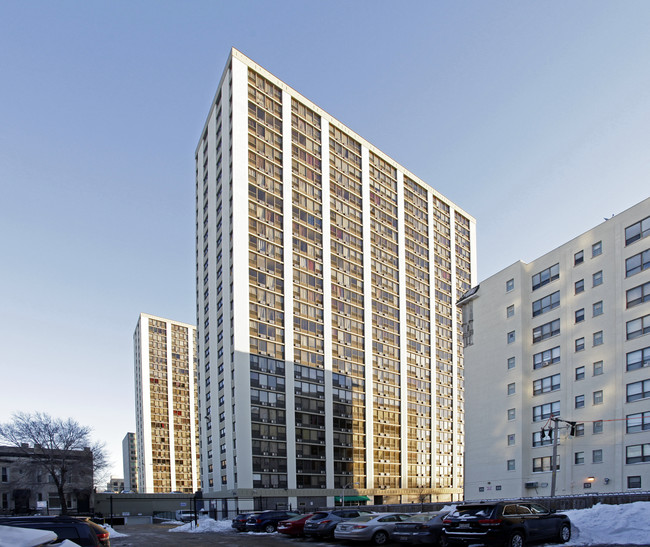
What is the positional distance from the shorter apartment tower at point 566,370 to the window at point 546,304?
0.33 ft

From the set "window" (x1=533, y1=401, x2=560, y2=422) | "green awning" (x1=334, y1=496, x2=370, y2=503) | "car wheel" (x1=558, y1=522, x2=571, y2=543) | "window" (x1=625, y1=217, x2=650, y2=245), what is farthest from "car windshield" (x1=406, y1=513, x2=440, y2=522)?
"green awning" (x1=334, y1=496, x2=370, y2=503)

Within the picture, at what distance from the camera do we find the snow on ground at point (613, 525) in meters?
16.8

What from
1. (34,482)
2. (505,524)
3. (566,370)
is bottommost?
(34,482)

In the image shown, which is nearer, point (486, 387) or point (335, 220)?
point (486, 387)

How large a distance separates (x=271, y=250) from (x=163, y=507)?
55215 mm

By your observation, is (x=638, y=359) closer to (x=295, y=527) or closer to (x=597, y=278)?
(x=597, y=278)

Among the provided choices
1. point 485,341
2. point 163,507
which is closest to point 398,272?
point 485,341

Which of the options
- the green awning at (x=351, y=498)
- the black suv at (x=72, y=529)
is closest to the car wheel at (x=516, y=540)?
the black suv at (x=72, y=529)

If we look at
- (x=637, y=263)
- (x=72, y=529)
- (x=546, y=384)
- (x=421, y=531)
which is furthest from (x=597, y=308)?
(x=72, y=529)

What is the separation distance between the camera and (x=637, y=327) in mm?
44688

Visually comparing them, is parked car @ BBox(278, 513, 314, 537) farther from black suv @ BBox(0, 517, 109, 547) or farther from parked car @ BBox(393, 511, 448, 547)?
black suv @ BBox(0, 517, 109, 547)

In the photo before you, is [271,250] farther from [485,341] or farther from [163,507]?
[163,507]

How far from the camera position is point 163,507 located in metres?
100

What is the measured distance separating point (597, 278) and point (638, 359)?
8131 millimetres
